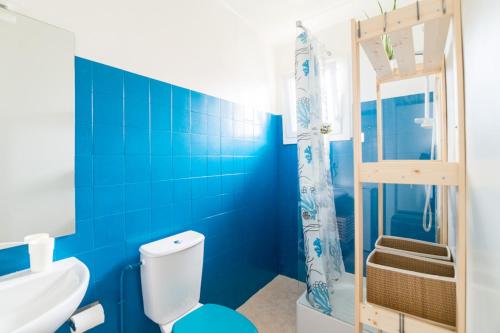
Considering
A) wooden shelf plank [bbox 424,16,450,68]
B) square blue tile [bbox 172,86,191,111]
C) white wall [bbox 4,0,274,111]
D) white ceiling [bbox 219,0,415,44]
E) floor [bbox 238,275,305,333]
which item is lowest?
floor [bbox 238,275,305,333]

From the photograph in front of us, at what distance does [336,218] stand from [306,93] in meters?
1.06

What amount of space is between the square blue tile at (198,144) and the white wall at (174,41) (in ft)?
1.15

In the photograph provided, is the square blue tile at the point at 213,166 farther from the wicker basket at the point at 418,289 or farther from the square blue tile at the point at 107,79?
the wicker basket at the point at 418,289

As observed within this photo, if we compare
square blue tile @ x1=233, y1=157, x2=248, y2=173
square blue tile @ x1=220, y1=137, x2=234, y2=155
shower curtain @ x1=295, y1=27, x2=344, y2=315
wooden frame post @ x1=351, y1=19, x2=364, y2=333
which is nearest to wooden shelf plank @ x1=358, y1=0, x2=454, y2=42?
wooden frame post @ x1=351, y1=19, x2=364, y2=333

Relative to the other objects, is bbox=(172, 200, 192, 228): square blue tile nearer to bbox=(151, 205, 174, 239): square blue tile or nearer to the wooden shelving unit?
bbox=(151, 205, 174, 239): square blue tile

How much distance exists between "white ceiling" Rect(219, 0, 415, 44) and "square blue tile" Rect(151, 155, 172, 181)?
139 centimetres

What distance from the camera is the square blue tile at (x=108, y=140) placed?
3.89 feet

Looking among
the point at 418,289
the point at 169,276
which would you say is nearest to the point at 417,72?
the point at 418,289

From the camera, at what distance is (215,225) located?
1806mm

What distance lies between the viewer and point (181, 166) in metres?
1.58

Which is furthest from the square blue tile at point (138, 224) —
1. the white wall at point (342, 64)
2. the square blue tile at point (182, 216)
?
the white wall at point (342, 64)

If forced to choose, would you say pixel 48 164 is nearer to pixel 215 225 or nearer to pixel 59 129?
pixel 59 129

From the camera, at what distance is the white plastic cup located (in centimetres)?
93

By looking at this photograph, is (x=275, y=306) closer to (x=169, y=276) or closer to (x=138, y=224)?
(x=169, y=276)
